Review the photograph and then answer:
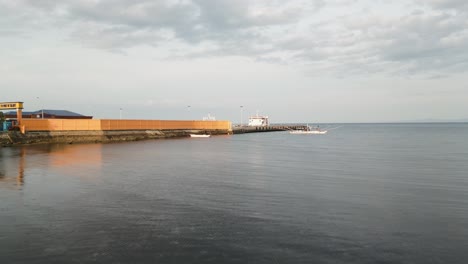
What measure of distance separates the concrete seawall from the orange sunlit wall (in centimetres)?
100

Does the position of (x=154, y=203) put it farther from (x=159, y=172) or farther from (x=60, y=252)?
(x=159, y=172)

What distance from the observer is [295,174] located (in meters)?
25.1

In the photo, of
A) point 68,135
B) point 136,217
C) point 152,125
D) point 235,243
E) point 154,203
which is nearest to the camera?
point 235,243

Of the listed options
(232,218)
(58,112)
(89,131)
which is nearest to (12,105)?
(89,131)

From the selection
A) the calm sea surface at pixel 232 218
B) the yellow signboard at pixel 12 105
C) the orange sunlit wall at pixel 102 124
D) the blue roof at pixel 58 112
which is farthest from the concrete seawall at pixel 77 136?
the calm sea surface at pixel 232 218

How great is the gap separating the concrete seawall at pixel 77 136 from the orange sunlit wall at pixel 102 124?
3.28ft

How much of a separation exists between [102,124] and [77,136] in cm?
632

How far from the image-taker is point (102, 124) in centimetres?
6831

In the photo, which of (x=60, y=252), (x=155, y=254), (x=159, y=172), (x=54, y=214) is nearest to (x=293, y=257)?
(x=155, y=254)

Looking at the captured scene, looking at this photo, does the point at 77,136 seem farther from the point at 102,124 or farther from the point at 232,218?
the point at 232,218

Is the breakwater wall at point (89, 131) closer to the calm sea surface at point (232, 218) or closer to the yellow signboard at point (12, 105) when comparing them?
the yellow signboard at point (12, 105)

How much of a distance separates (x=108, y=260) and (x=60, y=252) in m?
1.53

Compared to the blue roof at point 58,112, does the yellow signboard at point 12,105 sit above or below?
below

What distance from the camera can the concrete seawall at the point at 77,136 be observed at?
173 feet
